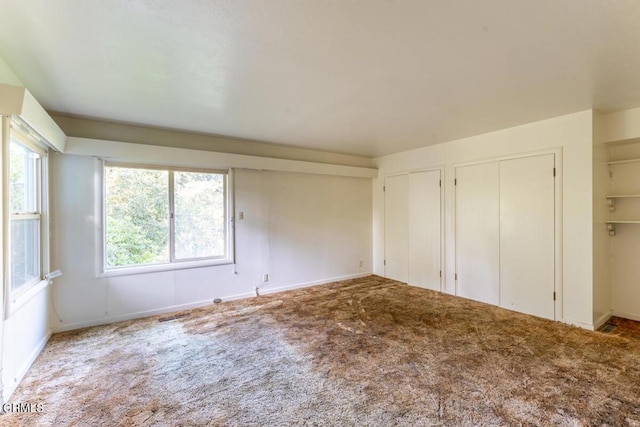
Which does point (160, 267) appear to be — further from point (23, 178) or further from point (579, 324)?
point (579, 324)

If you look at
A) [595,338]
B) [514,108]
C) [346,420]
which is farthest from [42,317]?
[595,338]

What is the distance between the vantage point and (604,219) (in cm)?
334

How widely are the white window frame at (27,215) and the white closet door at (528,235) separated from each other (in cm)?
481

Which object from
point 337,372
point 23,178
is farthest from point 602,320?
point 23,178

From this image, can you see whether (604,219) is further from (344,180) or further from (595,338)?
(344,180)

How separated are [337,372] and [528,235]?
2.88 m

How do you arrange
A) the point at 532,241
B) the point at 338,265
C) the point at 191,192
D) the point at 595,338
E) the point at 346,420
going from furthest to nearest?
the point at 338,265
the point at 191,192
the point at 532,241
the point at 595,338
the point at 346,420

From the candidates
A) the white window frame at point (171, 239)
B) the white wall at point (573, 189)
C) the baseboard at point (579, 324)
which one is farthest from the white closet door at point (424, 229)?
the white window frame at point (171, 239)

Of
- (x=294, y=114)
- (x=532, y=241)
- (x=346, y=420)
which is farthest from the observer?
(x=532, y=241)

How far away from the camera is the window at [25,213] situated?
238 centimetres

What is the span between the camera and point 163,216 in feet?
12.6

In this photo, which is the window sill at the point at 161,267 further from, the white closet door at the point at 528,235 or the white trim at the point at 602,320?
the white trim at the point at 602,320

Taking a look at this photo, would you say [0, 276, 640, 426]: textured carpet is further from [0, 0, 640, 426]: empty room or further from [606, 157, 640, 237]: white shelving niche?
[606, 157, 640, 237]: white shelving niche

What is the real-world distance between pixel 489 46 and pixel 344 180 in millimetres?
3619
